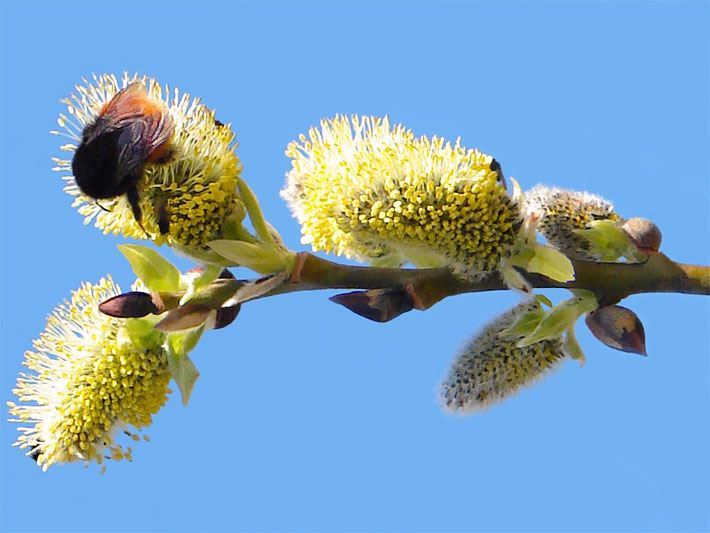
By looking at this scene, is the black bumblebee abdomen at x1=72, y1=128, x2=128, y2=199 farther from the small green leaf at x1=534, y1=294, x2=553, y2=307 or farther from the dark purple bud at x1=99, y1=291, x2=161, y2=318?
the small green leaf at x1=534, y1=294, x2=553, y2=307

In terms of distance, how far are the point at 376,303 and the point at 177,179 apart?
1.45ft

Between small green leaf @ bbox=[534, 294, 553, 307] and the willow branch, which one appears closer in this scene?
the willow branch

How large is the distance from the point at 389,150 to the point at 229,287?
0.41 meters

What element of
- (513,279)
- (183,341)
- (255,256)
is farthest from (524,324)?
(183,341)

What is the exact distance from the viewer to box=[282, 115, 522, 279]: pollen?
213cm

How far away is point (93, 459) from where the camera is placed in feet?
7.51

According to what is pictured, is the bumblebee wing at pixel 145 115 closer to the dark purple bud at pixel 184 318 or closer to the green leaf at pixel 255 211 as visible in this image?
the green leaf at pixel 255 211

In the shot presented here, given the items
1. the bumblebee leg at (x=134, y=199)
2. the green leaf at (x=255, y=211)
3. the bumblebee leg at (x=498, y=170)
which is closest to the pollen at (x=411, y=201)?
the bumblebee leg at (x=498, y=170)

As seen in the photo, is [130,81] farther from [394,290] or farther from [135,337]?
[394,290]

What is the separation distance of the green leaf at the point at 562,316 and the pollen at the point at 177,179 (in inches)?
26.1

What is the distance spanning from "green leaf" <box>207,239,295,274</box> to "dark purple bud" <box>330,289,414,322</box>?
0.12m

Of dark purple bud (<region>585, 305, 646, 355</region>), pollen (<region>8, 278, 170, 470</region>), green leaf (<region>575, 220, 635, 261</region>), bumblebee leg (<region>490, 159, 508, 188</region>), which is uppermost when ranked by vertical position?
green leaf (<region>575, 220, 635, 261</region>)

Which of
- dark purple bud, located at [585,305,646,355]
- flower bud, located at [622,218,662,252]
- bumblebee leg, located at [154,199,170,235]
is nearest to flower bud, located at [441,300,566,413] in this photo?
dark purple bud, located at [585,305,646,355]

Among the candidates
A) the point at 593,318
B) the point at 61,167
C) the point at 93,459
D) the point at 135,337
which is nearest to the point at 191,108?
the point at 61,167
